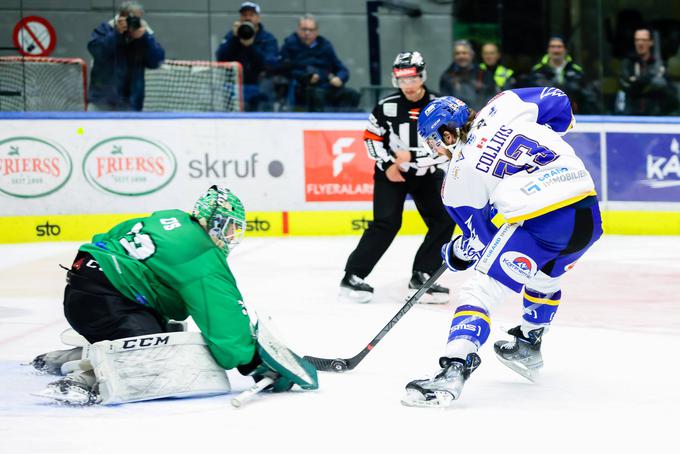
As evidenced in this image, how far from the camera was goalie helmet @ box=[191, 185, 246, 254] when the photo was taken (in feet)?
13.1

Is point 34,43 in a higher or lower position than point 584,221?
higher

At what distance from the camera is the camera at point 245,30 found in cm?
969

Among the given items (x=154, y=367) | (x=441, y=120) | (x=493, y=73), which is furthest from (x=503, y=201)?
(x=493, y=73)

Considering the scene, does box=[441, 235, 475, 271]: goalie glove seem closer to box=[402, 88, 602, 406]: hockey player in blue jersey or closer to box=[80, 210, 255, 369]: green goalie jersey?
box=[402, 88, 602, 406]: hockey player in blue jersey

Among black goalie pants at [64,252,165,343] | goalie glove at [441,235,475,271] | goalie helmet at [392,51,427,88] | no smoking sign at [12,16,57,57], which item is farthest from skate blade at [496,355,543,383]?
no smoking sign at [12,16,57,57]

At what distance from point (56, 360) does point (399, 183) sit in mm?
2734

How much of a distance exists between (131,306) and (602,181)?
625 centimetres

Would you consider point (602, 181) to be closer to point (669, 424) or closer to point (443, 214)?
point (443, 214)

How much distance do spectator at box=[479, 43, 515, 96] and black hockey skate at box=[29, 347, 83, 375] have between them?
20.0 feet

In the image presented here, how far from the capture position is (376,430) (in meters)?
3.71

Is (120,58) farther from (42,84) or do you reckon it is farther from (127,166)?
(127,166)

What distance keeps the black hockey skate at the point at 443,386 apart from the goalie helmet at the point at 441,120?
77 cm

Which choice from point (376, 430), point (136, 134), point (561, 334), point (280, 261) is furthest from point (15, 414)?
point (136, 134)

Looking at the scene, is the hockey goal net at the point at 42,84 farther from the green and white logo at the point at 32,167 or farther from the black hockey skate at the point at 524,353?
the black hockey skate at the point at 524,353
